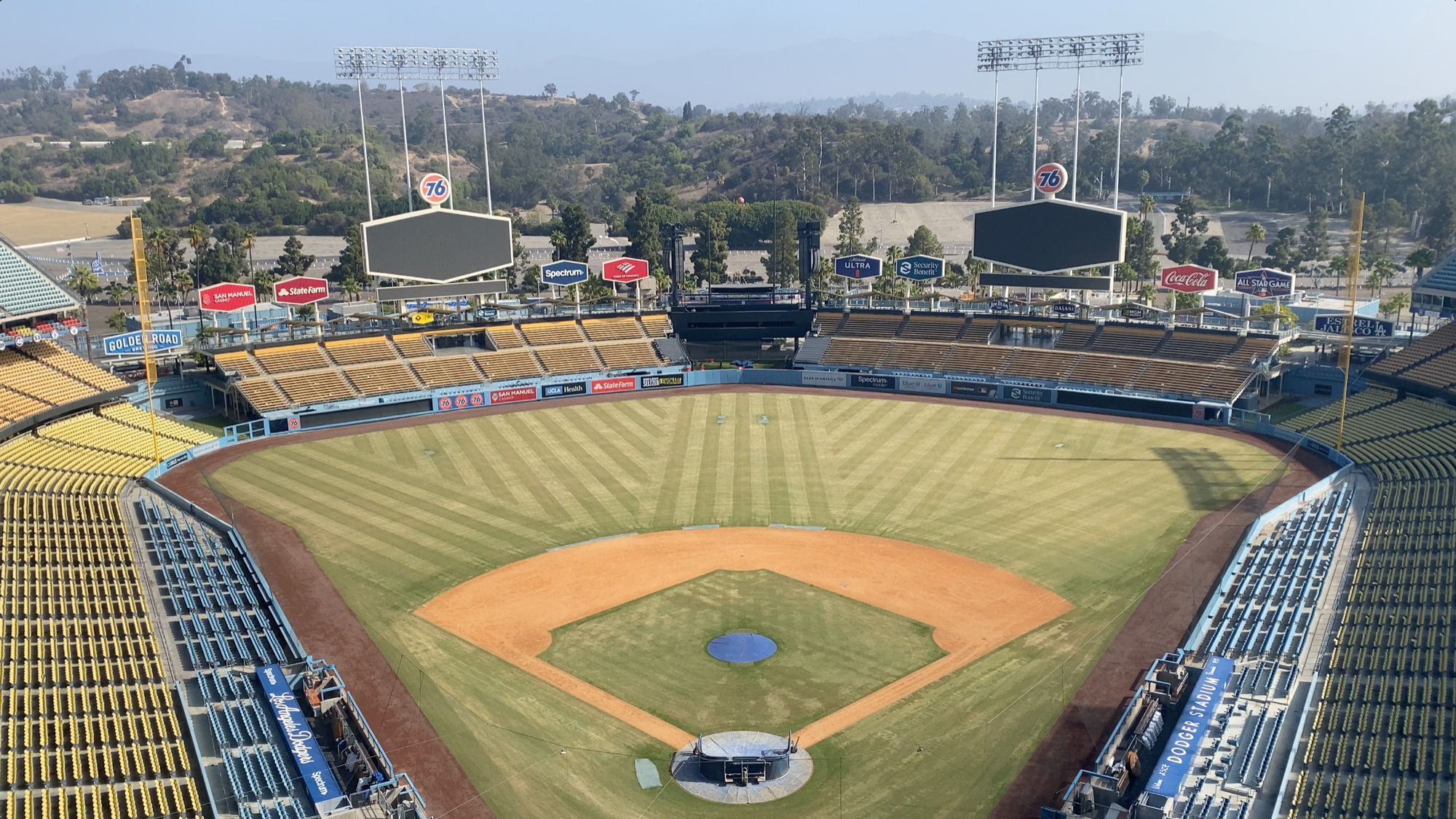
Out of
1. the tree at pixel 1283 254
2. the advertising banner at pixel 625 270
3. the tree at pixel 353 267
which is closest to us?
the advertising banner at pixel 625 270

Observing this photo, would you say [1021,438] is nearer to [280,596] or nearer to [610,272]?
[610,272]

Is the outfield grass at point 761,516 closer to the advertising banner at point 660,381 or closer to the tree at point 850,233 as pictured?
the advertising banner at point 660,381

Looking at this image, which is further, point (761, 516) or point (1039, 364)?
point (1039, 364)

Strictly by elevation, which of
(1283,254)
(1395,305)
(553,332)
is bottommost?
(553,332)

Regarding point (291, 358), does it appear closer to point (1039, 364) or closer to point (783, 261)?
point (1039, 364)

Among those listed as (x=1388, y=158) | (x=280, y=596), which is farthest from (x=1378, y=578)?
(x=1388, y=158)

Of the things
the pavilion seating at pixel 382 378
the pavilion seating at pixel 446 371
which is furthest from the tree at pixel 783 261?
the pavilion seating at pixel 382 378

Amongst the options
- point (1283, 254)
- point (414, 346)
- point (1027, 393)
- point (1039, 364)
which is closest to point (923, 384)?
point (1027, 393)
